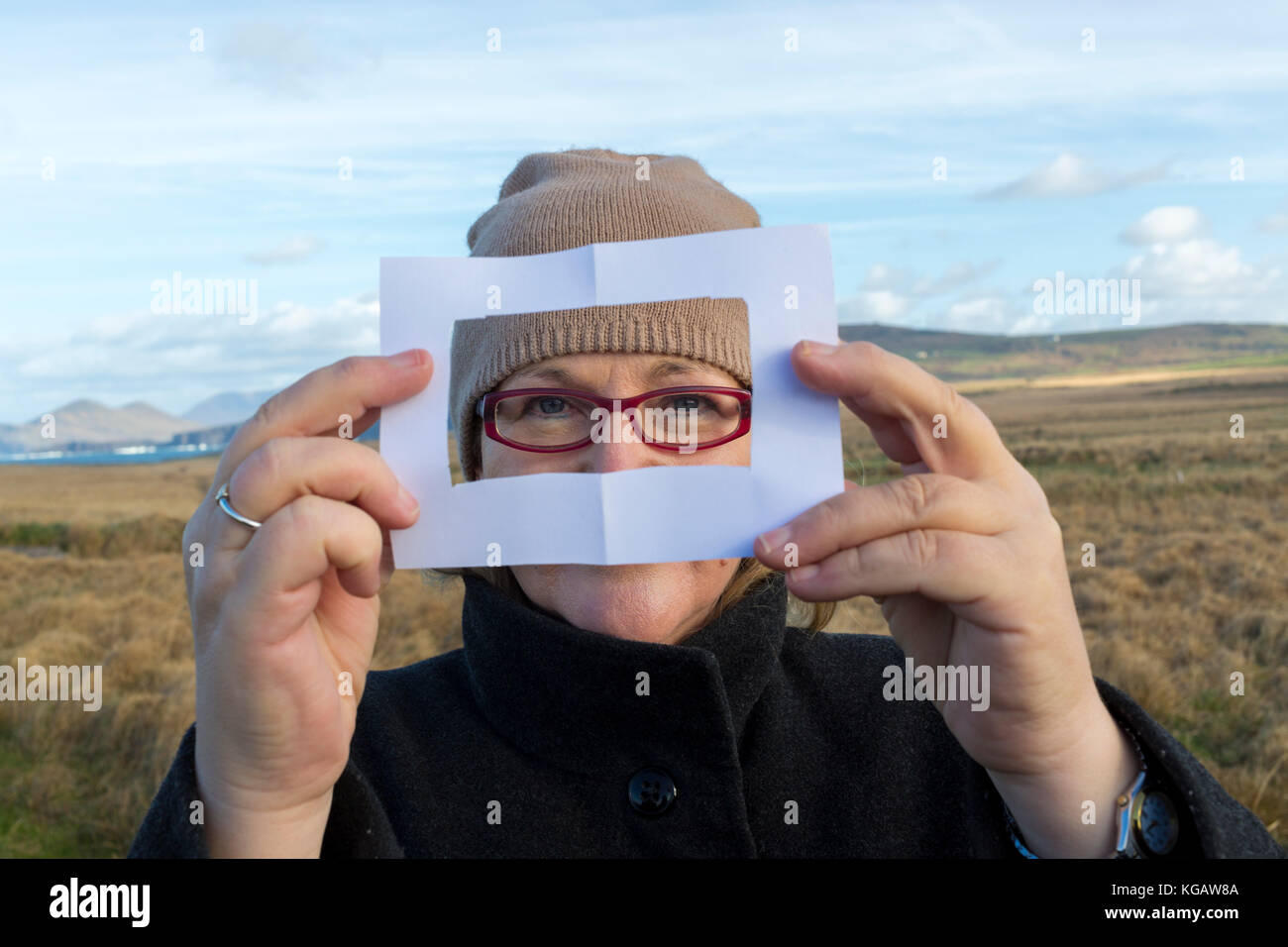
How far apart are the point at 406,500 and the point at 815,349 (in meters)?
0.86

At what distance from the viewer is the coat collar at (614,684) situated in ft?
7.08

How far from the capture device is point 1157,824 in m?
1.86

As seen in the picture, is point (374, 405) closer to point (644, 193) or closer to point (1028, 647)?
point (644, 193)

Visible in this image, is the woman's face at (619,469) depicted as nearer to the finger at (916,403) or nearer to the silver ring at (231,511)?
the finger at (916,403)

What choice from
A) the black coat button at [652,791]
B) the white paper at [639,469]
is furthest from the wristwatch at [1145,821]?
the black coat button at [652,791]

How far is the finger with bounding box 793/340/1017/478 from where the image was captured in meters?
1.77

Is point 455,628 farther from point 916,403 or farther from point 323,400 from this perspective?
point 916,403

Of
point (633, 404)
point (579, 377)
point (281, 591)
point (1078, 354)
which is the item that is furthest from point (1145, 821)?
point (1078, 354)

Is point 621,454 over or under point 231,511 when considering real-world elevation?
over

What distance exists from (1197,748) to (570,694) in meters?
6.97
